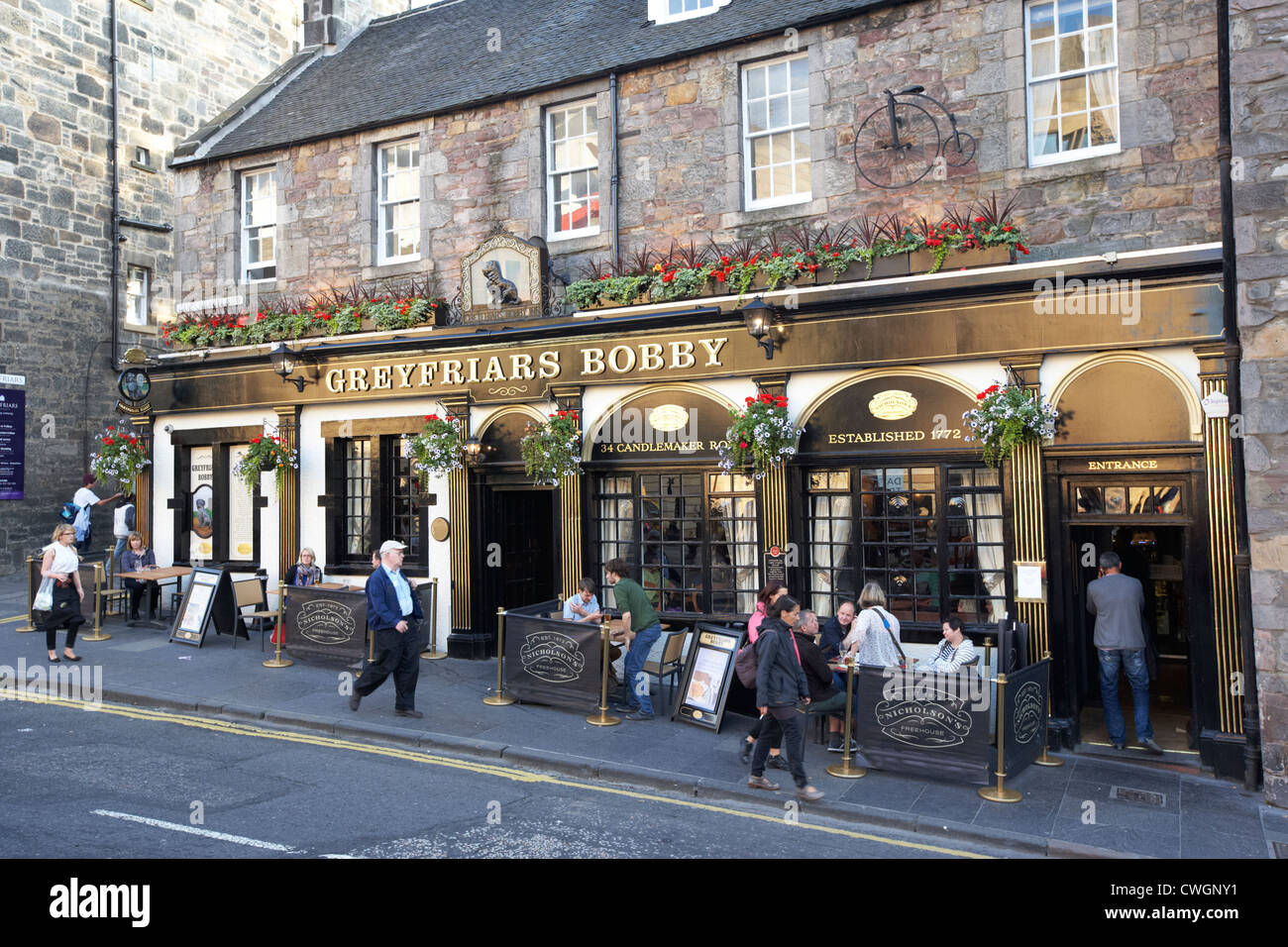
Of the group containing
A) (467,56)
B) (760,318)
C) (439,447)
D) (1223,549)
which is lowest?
(1223,549)

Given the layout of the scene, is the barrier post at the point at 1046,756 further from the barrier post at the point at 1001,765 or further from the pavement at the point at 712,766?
the barrier post at the point at 1001,765

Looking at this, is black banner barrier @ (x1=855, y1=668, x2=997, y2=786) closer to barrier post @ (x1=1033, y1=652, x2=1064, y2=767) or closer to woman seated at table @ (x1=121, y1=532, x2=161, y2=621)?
barrier post @ (x1=1033, y1=652, x2=1064, y2=767)

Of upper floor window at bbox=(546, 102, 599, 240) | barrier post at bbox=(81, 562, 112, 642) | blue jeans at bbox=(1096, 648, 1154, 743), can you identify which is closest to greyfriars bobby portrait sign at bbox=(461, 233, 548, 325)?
upper floor window at bbox=(546, 102, 599, 240)

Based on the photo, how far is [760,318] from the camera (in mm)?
11109

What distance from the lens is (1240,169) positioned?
8.14 m

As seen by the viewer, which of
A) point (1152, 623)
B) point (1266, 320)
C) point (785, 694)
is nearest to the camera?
point (785, 694)

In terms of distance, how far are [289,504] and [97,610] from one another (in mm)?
3039

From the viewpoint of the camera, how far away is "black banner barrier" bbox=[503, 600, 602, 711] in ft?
33.2

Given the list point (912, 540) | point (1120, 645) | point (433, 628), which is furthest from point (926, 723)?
point (433, 628)

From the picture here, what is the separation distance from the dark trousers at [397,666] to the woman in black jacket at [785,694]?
400cm

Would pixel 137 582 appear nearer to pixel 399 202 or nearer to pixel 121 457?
pixel 121 457

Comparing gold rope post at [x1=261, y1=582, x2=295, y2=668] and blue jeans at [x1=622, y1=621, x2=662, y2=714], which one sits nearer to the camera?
blue jeans at [x1=622, y1=621, x2=662, y2=714]

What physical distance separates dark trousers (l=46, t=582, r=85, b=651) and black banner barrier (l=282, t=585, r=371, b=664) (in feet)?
8.11
